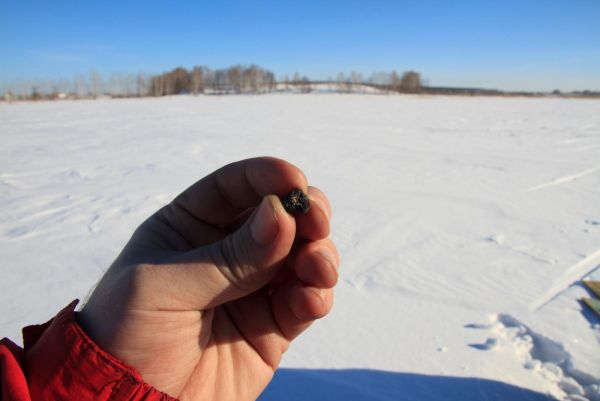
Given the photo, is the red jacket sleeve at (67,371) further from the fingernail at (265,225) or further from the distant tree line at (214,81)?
the distant tree line at (214,81)

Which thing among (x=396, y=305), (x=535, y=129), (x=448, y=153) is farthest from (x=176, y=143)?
(x=535, y=129)

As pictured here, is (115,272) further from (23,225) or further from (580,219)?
(580,219)

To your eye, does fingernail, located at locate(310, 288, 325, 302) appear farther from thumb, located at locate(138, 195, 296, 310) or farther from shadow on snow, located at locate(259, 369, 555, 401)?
shadow on snow, located at locate(259, 369, 555, 401)

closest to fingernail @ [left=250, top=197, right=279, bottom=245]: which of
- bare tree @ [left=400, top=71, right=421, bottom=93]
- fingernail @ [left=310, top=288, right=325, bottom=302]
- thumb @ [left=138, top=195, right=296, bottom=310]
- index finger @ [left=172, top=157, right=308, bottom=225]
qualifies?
thumb @ [left=138, top=195, right=296, bottom=310]

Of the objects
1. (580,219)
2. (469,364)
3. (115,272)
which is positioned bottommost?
(469,364)

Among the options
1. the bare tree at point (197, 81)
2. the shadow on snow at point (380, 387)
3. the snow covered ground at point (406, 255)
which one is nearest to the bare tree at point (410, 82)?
the bare tree at point (197, 81)

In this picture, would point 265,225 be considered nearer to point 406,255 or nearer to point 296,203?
point 296,203
